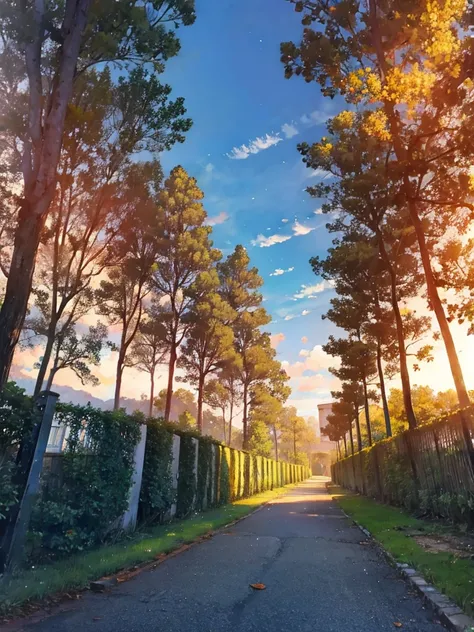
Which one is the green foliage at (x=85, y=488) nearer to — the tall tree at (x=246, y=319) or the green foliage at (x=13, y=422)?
the green foliage at (x=13, y=422)

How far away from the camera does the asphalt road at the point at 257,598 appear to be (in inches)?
127

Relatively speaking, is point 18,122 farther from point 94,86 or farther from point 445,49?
point 445,49

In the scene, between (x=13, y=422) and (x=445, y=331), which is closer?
(x=13, y=422)

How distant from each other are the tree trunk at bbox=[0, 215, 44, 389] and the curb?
216 inches

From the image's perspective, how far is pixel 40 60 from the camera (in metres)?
7.39

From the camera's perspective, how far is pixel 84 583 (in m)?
4.29

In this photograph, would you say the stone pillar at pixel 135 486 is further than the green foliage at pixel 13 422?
Yes

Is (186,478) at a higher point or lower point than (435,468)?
lower

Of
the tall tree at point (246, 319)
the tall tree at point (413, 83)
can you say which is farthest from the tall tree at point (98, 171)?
the tall tree at point (246, 319)

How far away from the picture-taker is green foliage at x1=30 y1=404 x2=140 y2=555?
17.8ft

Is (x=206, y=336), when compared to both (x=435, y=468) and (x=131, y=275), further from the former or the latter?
(x=435, y=468)

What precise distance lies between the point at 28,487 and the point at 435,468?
337 inches

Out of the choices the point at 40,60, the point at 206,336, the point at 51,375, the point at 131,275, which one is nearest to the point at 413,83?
the point at 40,60

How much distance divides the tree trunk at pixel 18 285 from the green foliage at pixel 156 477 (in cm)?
443
